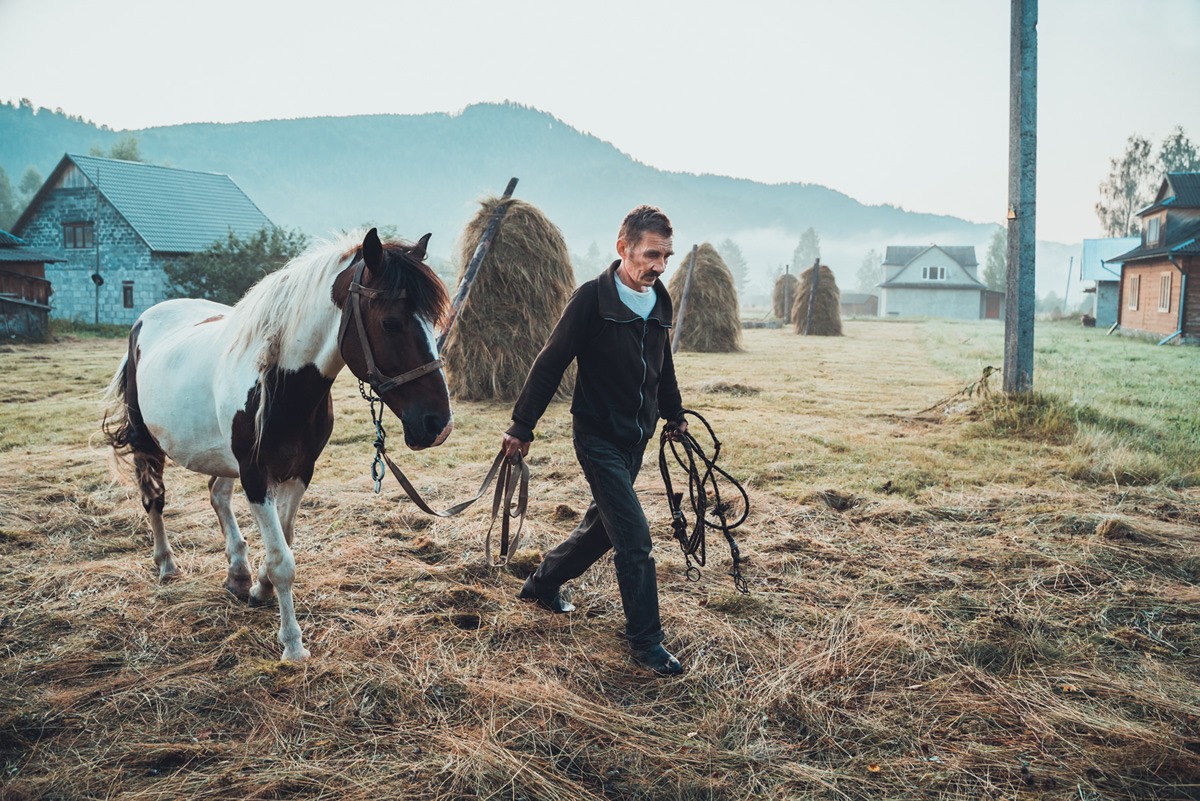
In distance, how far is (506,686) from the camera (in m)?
2.77

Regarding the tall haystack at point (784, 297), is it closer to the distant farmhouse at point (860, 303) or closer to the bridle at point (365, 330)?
the bridle at point (365, 330)

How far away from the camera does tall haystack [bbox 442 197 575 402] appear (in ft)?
31.9

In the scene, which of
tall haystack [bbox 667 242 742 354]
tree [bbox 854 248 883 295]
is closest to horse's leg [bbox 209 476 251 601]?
tall haystack [bbox 667 242 742 354]

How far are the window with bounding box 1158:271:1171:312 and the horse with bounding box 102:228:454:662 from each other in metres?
28.2

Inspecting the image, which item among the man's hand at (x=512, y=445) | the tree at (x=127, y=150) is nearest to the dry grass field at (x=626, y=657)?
the man's hand at (x=512, y=445)

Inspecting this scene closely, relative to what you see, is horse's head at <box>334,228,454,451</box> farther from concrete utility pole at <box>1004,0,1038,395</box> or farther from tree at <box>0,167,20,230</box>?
tree at <box>0,167,20,230</box>

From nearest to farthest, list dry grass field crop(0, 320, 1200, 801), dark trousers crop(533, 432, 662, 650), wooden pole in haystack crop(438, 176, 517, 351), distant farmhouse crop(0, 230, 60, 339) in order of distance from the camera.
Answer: dry grass field crop(0, 320, 1200, 801) → dark trousers crop(533, 432, 662, 650) → wooden pole in haystack crop(438, 176, 517, 351) → distant farmhouse crop(0, 230, 60, 339)

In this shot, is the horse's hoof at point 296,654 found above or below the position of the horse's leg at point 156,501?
below

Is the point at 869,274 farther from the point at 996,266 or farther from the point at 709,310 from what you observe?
the point at 709,310

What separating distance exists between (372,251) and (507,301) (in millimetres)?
7142

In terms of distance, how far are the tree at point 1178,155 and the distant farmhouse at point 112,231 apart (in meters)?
54.1

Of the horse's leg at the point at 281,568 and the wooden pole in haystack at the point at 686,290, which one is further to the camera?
the wooden pole in haystack at the point at 686,290

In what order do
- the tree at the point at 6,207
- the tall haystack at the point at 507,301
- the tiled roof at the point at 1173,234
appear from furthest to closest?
the tree at the point at 6,207, the tiled roof at the point at 1173,234, the tall haystack at the point at 507,301

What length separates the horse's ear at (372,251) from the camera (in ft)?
8.78
